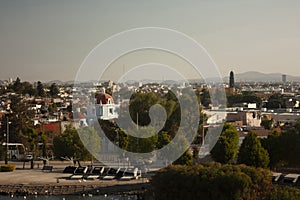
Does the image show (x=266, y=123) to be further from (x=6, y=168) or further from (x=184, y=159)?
(x=6, y=168)

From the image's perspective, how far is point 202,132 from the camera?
52.7 feet

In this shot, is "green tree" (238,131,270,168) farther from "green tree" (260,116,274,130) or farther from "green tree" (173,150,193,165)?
"green tree" (260,116,274,130)

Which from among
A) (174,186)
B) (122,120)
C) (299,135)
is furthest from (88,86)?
→ (174,186)

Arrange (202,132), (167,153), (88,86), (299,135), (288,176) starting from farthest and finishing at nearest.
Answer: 1. (88,86)
2. (202,132)
3. (167,153)
4. (299,135)
5. (288,176)

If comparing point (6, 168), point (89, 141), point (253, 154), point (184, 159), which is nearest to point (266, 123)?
point (89, 141)

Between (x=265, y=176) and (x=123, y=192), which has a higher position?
(x=265, y=176)

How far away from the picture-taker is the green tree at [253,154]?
11258mm

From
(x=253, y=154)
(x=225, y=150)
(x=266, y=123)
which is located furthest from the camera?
(x=266, y=123)

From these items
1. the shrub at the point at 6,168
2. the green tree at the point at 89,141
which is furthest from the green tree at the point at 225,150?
the shrub at the point at 6,168

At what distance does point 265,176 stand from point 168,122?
8.19 metres

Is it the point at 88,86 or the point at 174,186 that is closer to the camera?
the point at 174,186

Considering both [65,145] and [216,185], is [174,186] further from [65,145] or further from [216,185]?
[65,145]

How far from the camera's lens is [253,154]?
11266mm

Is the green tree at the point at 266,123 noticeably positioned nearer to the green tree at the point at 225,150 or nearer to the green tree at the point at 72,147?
the green tree at the point at 225,150
